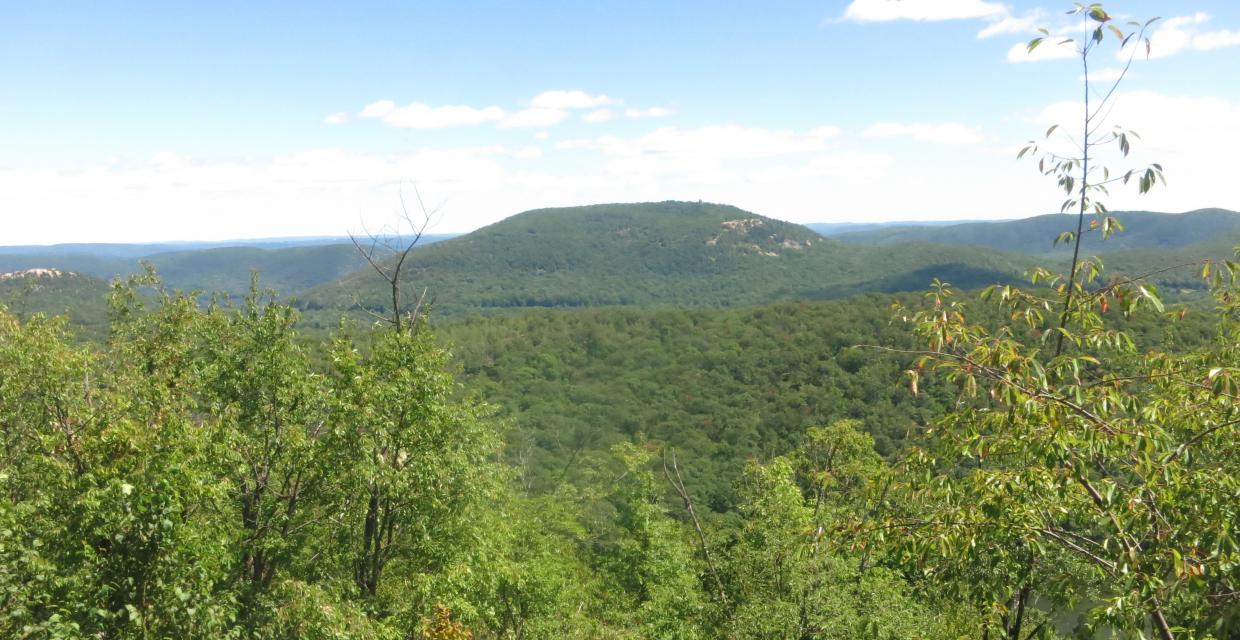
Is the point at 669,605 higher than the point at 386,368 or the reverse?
the reverse

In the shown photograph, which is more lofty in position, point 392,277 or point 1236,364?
point 392,277

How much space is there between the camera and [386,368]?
45.1ft

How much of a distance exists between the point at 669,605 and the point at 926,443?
12855mm

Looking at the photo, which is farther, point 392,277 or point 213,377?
point 392,277

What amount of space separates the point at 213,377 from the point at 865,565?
16441 millimetres

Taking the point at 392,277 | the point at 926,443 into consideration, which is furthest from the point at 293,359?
the point at 926,443

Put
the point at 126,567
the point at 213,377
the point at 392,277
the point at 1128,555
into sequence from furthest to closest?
the point at 392,277 < the point at 213,377 < the point at 126,567 < the point at 1128,555

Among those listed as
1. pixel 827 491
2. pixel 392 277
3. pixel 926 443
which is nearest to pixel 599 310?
pixel 827 491

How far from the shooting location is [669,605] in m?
18.4

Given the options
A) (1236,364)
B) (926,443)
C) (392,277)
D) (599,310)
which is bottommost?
(599,310)

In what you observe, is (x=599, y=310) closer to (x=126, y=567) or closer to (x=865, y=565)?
(x=865, y=565)

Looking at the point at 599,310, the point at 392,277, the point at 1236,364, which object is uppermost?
the point at 392,277

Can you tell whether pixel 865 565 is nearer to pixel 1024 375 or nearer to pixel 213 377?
pixel 1024 375

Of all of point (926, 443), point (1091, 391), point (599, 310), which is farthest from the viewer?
point (599, 310)
